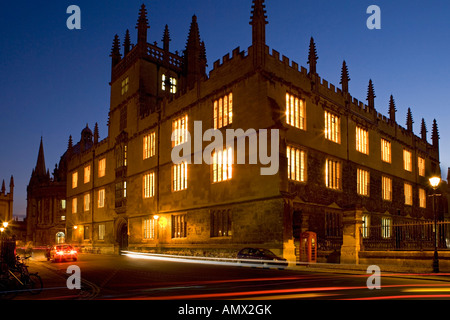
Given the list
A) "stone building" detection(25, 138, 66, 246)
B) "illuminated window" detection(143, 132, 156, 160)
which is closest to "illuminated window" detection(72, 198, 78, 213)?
"stone building" detection(25, 138, 66, 246)

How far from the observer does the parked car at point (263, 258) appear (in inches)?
977

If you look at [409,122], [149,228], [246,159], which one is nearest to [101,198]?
[149,228]

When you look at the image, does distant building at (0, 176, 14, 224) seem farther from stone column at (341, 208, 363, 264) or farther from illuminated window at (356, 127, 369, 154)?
stone column at (341, 208, 363, 264)

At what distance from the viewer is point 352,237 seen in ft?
79.7

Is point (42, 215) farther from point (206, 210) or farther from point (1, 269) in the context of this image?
point (1, 269)

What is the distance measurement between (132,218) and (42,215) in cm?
4477

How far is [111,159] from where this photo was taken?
51562mm

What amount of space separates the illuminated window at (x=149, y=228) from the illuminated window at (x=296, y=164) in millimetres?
16920

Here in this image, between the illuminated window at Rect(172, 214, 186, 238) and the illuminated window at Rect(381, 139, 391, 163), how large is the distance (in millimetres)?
20125

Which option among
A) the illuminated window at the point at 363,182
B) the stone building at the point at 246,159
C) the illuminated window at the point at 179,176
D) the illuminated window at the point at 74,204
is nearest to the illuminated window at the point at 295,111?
the stone building at the point at 246,159

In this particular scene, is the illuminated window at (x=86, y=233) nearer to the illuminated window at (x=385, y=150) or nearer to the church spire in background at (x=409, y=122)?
the illuminated window at (x=385, y=150)

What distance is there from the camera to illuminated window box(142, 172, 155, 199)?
138ft
